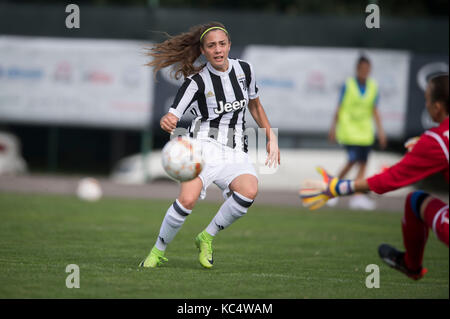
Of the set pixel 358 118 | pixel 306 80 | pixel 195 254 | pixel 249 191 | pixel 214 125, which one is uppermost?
pixel 214 125

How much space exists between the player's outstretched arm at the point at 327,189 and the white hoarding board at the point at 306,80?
10.5 metres

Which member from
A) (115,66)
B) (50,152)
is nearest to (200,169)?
(115,66)

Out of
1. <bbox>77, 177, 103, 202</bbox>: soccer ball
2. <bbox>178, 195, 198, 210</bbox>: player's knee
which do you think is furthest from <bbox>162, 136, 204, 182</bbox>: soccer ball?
<bbox>77, 177, 103, 202</bbox>: soccer ball

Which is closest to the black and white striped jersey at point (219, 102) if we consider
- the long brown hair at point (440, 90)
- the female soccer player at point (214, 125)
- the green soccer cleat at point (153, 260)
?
the female soccer player at point (214, 125)

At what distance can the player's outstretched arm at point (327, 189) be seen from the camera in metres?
5.02

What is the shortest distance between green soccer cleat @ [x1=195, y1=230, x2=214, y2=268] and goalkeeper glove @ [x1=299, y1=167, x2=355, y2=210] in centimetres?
160

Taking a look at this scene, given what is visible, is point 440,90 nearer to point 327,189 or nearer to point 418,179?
point 418,179

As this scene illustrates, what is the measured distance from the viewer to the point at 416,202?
5.17 m

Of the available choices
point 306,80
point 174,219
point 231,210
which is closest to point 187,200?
point 174,219

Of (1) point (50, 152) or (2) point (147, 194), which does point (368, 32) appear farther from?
(1) point (50, 152)

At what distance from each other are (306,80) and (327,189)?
428 inches

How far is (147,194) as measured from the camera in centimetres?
1451

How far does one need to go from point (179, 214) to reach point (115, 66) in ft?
33.5

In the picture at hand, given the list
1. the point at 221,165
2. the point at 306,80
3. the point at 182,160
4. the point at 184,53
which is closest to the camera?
the point at 182,160
